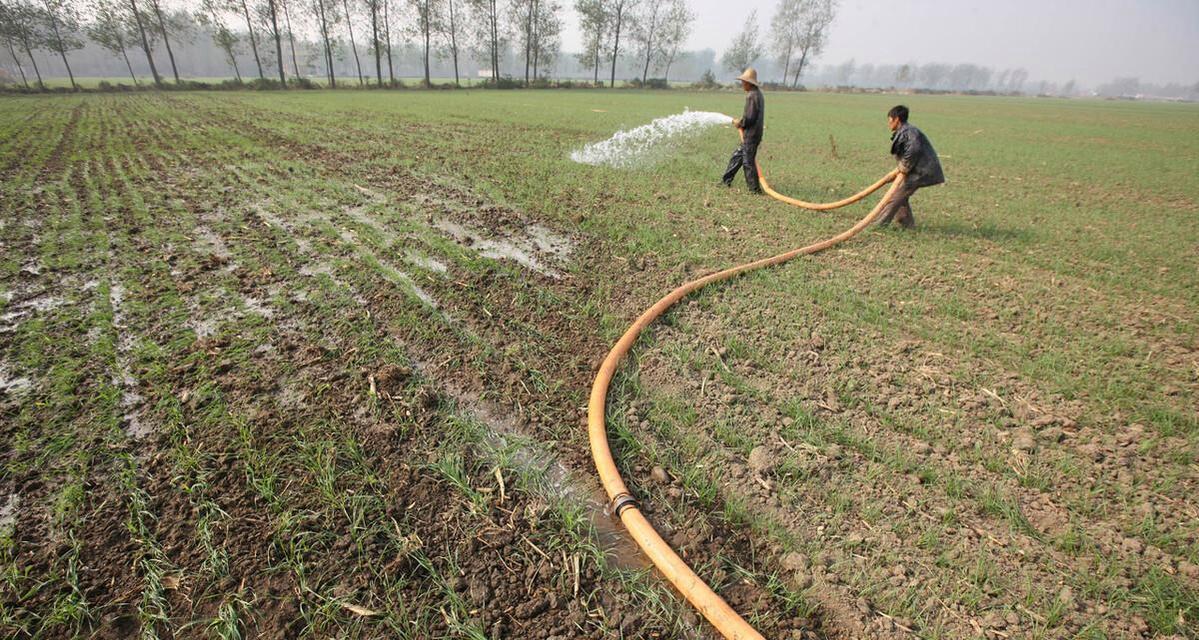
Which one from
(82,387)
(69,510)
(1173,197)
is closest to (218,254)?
(82,387)

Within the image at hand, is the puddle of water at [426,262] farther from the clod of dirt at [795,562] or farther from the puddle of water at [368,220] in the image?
the clod of dirt at [795,562]

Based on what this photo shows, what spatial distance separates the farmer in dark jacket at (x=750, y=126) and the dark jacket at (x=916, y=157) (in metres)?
1.97

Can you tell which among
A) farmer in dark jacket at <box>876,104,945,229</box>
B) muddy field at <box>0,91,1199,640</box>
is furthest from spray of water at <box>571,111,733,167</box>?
muddy field at <box>0,91,1199,640</box>

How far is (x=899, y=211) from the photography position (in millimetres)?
7043

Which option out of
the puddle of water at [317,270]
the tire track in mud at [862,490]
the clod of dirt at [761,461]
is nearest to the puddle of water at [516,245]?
the puddle of water at [317,270]

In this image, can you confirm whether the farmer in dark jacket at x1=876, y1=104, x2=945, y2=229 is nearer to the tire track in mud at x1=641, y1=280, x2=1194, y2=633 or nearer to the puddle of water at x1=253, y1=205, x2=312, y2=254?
the tire track in mud at x1=641, y1=280, x2=1194, y2=633

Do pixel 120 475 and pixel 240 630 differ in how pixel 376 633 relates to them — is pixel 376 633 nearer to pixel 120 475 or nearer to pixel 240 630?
pixel 240 630

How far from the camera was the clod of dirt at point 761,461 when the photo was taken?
285 centimetres

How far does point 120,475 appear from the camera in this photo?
257 cm

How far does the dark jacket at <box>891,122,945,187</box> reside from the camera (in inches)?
249

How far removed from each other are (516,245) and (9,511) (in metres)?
4.51

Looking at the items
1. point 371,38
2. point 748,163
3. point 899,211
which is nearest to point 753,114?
point 748,163

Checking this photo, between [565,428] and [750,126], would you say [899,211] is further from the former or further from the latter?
[565,428]

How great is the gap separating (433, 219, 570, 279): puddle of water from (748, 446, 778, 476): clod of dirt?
2.95 m
